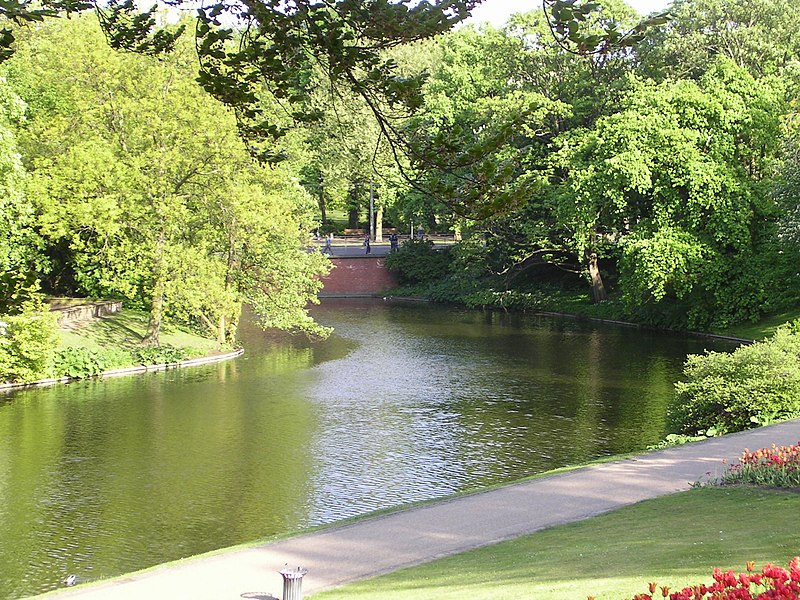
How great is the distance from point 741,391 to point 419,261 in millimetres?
40730

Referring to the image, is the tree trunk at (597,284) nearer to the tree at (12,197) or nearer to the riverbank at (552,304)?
the riverbank at (552,304)

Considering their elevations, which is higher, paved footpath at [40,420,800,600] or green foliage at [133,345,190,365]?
paved footpath at [40,420,800,600]

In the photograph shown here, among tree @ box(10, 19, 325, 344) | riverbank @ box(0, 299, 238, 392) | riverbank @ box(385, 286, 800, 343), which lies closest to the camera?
riverbank @ box(0, 299, 238, 392)

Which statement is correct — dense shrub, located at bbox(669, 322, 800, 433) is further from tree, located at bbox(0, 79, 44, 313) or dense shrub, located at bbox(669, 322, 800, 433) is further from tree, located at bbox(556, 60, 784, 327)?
tree, located at bbox(556, 60, 784, 327)

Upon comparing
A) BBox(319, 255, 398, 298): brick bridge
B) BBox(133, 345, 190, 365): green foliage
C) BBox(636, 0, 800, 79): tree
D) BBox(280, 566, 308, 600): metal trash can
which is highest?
BBox(636, 0, 800, 79): tree

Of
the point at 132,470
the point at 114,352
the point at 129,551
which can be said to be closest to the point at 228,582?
the point at 129,551

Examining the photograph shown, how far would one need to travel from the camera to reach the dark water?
1598 centimetres

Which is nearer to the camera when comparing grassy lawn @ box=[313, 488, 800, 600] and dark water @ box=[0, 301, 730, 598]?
grassy lawn @ box=[313, 488, 800, 600]

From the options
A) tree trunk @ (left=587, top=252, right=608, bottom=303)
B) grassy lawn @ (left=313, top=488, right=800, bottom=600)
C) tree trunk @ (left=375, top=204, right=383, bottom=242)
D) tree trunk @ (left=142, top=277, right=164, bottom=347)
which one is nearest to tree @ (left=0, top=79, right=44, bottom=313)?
tree trunk @ (left=142, top=277, right=164, bottom=347)

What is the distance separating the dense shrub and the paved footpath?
3.82 metres

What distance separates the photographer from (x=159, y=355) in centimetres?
3241

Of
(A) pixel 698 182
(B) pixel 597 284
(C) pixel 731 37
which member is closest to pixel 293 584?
(A) pixel 698 182

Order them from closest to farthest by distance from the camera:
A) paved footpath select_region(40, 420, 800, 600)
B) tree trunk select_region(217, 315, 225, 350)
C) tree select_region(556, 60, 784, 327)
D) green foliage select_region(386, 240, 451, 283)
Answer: paved footpath select_region(40, 420, 800, 600)
tree trunk select_region(217, 315, 225, 350)
tree select_region(556, 60, 784, 327)
green foliage select_region(386, 240, 451, 283)

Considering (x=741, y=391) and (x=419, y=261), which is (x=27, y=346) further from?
(x=419, y=261)
